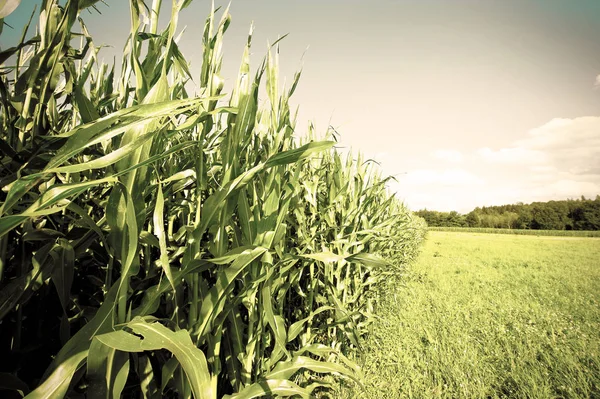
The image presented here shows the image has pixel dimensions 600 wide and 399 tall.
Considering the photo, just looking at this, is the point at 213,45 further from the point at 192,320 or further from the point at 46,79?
the point at 192,320

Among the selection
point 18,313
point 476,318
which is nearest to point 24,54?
point 18,313

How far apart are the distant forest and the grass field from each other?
5226 centimetres

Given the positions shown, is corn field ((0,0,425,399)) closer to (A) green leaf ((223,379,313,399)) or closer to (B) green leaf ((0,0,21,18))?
(A) green leaf ((223,379,313,399))

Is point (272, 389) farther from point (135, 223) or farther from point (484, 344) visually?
point (484, 344)

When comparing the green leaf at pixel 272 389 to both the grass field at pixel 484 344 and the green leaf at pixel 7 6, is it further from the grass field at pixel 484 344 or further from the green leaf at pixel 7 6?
the grass field at pixel 484 344

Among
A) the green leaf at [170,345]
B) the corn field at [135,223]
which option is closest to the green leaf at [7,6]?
the corn field at [135,223]

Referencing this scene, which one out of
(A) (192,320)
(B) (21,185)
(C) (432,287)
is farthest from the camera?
(C) (432,287)

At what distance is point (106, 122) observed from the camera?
542 mm

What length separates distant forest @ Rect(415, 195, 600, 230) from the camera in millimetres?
43969

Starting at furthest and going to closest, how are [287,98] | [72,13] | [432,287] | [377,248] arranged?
1. [432,287]
2. [377,248]
3. [287,98]
4. [72,13]

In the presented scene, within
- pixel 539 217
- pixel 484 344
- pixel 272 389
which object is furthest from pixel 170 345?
pixel 539 217

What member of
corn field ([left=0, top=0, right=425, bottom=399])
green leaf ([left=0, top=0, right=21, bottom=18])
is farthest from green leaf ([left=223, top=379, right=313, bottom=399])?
green leaf ([left=0, top=0, right=21, bottom=18])

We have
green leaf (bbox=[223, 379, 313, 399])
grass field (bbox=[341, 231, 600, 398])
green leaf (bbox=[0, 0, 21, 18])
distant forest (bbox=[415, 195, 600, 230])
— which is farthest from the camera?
distant forest (bbox=[415, 195, 600, 230])

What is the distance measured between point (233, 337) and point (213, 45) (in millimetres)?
1025
